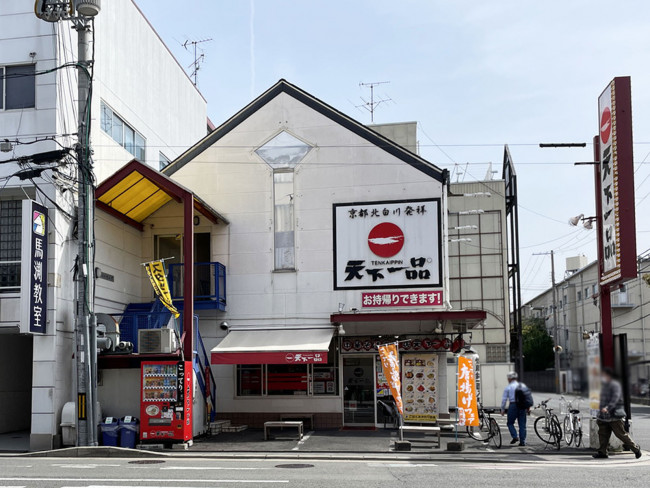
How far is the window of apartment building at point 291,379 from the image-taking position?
22.5 metres

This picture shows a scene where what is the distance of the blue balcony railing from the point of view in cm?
2247

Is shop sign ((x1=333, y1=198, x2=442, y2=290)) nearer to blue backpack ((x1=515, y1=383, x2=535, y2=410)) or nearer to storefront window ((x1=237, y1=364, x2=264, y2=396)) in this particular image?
storefront window ((x1=237, y1=364, x2=264, y2=396))

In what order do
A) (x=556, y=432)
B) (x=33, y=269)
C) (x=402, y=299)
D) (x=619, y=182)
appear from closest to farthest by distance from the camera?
(x=619, y=182) → (x=556, y=432) → (x=33, y=269) → (x=402, y=299)

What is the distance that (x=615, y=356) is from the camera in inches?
149

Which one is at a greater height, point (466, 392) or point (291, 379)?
point (466, 392)

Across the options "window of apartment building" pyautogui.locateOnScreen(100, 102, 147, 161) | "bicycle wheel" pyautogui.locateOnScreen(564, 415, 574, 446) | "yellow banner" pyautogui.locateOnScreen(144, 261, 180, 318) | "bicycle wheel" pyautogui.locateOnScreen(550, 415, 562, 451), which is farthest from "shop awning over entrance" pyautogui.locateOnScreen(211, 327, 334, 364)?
"window of apartment building" pyautogui.locateOnScreen(100, 102, 147, 161)

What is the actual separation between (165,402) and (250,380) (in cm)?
461

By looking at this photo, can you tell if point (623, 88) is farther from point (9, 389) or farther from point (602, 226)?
point (9, 389)

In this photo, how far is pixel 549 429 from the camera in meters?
17.2

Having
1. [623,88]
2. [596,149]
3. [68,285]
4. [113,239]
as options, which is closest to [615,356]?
[623,88]

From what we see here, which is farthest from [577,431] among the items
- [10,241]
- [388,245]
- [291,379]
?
Result: [10,241]

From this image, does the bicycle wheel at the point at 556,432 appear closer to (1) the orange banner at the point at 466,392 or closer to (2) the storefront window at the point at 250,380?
(1) the orange banner at the point at 466,392

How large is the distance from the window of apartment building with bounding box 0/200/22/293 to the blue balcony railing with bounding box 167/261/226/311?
4909 mm

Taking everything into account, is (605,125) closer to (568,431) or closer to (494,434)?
(568,431)
